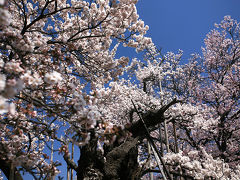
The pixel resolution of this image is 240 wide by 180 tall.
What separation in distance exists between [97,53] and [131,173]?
13.2 ft

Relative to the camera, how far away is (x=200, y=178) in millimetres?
Result: 4551

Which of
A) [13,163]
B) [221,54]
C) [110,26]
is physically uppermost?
[221,54]

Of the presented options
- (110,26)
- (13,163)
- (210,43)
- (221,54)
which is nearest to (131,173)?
(13,163)

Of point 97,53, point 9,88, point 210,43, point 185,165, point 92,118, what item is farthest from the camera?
point 210,43

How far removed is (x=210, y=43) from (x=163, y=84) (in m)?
5.89

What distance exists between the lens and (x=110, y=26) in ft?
15.1

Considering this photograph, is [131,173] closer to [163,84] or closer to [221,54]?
[163,84]

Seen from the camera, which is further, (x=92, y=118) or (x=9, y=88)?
(x=92, y=118)

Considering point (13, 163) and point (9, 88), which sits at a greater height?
point (9, 88)

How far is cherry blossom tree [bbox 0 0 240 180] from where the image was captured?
6.65ft

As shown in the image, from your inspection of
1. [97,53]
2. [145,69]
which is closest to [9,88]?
[97,53]

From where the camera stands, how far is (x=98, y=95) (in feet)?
7.98

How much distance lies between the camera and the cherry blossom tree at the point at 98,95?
6.65ft

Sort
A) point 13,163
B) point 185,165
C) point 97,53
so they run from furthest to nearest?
1. point 97,53
2. point 185,165
3. point 13,163
